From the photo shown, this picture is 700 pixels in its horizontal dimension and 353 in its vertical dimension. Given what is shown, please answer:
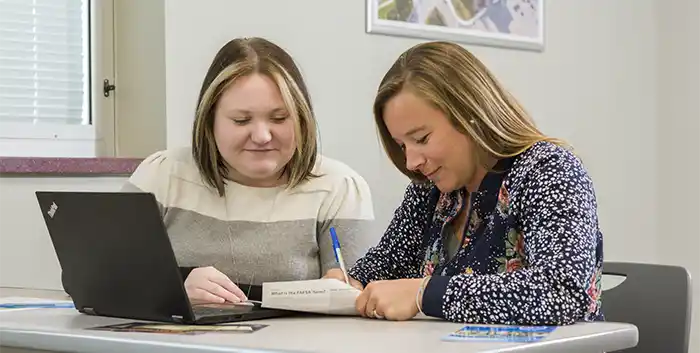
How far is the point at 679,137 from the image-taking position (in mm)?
3629

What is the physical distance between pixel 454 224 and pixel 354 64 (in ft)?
3.98

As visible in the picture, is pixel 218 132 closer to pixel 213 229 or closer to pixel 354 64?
pixel 213 229

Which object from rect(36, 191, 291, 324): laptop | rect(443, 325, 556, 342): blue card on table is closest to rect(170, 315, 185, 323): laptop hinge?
rect(36, 191, 291, 324): laptop

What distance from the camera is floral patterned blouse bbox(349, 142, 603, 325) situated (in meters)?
1.34

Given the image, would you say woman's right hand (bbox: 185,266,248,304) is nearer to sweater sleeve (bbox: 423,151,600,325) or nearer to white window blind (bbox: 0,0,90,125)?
sweater sleeve (bbox: 423,151,600,325)

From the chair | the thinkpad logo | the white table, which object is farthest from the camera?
the chair

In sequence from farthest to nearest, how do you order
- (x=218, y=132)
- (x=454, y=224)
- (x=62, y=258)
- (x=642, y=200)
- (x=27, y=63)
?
(x=642, y=200)
(x=27, y=63)
(x=218, y=132)
(x=454, y=224)
(x=62, y=258)

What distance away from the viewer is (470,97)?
156 centimetres

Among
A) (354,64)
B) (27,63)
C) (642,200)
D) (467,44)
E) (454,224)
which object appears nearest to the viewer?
(454,224)

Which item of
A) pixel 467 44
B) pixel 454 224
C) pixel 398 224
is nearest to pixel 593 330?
pixel 454 224

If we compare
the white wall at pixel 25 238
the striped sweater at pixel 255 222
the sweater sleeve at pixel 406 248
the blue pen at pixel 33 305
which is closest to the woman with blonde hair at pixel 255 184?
the striped sweater at pixel 255 222

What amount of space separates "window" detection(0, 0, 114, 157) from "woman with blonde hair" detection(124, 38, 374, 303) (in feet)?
2.02

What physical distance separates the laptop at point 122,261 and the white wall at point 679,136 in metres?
2.51

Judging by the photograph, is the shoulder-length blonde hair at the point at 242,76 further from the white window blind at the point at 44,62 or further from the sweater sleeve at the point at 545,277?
the white window blind at the point at 44,62
